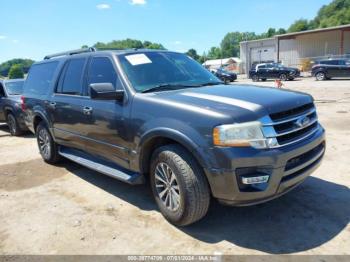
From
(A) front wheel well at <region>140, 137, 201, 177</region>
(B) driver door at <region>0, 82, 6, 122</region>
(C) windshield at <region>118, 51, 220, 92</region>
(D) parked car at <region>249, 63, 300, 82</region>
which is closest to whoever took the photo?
(A) front wheel well at <region>140, 137, 201, 177</region>

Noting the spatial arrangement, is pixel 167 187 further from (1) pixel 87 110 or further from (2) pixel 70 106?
(2) pixel 70 106

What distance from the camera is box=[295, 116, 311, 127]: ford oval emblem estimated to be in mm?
3390

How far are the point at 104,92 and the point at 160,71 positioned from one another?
0.87m

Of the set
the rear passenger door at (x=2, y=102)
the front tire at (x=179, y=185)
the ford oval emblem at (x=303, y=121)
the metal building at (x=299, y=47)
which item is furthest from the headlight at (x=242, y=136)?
the metal building at (x=299, y=47)

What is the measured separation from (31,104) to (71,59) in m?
1.64

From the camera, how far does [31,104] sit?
641 centimetres

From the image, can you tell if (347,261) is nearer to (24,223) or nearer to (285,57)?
(24,223)

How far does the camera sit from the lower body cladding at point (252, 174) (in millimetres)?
2994

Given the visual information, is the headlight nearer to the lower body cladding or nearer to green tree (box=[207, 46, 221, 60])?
the lower body cladding

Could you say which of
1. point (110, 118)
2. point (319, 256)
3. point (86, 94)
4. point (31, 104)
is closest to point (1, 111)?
point (31, 104)

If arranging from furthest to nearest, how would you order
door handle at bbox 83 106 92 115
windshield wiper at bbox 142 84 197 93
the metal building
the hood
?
the metal building
door handle at bbox 83 106 92 115
windshield wiper at bbox 142 84 197 93
the hood

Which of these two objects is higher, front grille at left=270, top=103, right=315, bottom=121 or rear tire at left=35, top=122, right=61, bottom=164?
front grille at left=270, top=103, right=315, bottom=121

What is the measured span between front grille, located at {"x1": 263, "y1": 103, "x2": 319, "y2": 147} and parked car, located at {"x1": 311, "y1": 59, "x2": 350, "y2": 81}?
23414 millimetres

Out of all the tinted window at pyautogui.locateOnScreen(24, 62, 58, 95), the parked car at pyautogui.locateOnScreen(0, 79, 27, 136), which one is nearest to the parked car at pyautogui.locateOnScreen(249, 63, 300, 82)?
the parked car at pyautogui.locateOnScreen(0, 79, 27, 136)
